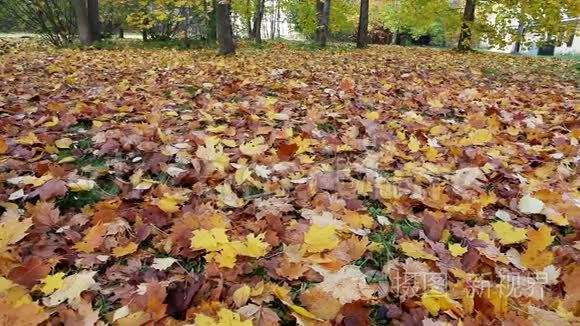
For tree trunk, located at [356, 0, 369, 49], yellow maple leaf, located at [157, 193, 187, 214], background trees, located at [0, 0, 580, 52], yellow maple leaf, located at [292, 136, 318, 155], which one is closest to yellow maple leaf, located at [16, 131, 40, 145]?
yellow maple leaf, located at [157, 193, 187, 214]

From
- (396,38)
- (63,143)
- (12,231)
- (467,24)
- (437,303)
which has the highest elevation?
(396,38)

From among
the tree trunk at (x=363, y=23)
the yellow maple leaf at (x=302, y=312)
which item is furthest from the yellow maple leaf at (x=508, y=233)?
the tree trunk at (x=363, y=23)

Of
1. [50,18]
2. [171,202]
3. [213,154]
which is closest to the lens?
[171,202]

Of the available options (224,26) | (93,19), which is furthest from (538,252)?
(93,19)

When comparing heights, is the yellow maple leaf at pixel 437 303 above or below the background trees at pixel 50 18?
below

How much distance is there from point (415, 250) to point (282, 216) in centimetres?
55

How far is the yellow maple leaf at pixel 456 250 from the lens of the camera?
4.88ft

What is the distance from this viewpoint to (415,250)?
4.95ft

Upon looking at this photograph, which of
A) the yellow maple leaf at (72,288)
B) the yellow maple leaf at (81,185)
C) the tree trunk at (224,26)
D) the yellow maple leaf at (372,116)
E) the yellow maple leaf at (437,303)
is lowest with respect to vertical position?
the yellow maple leaf at (437,303)

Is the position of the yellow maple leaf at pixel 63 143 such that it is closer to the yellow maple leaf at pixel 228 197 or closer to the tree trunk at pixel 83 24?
the yellow maple leaf at pixel 228 197

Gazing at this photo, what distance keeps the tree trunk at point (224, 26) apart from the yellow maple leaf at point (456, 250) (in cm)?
716

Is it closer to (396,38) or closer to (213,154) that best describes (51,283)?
(213,154)

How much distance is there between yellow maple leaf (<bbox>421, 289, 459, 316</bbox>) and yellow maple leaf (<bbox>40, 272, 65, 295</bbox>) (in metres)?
1.10

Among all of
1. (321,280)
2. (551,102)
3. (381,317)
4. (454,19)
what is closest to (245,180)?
(321,280)
